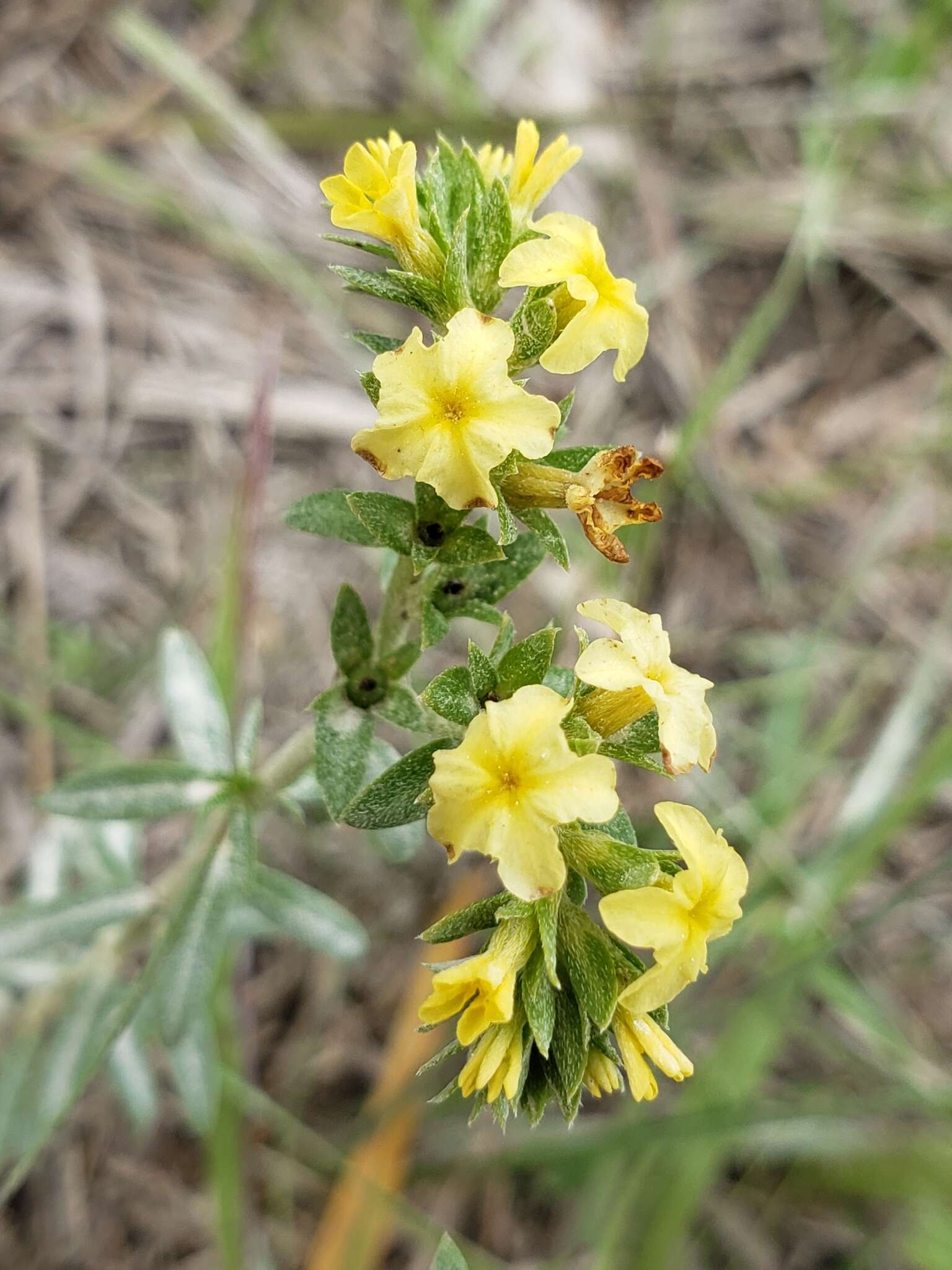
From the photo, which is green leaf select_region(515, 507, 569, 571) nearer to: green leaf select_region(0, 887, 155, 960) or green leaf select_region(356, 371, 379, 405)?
green leaf select_region(356, 371, 379, 405)

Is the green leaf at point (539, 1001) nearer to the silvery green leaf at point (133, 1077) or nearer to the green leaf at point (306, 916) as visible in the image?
the green leaf at point (306, 916)

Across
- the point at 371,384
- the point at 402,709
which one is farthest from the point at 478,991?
the point at 371,384

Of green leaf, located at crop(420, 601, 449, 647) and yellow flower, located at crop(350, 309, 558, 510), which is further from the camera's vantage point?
green leaf, located at crop(420, 601, 449, 647)

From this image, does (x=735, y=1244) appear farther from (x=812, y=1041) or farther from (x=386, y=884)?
(x=386, y=884)

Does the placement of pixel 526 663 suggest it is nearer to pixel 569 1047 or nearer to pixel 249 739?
pixel 569 1047

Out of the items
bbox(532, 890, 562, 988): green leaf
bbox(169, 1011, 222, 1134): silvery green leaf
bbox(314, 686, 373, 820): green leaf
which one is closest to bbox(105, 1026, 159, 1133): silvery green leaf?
bbox(169, 1011, 222, 1134): silvery green leaf

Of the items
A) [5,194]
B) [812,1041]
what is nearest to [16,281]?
[5,194]

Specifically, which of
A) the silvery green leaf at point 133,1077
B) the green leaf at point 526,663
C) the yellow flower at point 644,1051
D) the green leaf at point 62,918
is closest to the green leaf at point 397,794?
the green leaf at point 526,663
